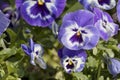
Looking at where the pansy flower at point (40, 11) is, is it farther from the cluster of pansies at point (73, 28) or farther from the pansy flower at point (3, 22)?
the pansy flower at point (3, 22)

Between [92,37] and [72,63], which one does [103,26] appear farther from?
[72,63]

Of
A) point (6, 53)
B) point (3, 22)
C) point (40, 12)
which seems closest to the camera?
point (3, 22)

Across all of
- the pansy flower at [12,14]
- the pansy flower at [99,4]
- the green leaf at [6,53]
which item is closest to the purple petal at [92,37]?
the pansy flower at [99,4]

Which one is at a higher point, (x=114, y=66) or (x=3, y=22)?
(x=3, y=22)

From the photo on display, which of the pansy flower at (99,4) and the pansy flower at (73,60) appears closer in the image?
the pansy flower at (73,60)

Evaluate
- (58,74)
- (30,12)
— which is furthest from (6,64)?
(58,74)

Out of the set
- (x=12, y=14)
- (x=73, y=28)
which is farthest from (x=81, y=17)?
(x=12, y=14)

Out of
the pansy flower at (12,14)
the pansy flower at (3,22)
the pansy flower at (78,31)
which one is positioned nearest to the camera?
the pansy flower at (3,22)
